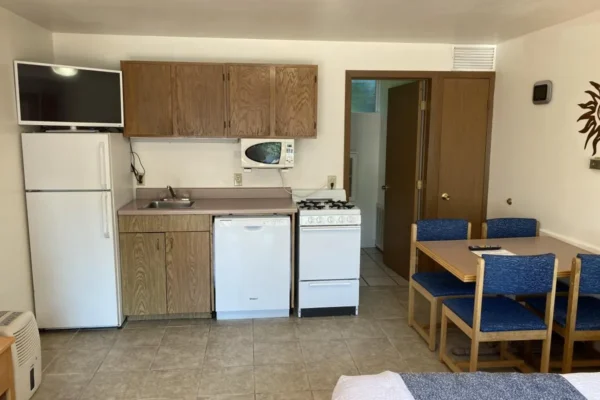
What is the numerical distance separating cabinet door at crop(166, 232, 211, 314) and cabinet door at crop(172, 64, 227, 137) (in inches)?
35.7

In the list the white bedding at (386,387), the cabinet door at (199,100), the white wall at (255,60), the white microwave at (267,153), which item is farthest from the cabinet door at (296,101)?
the white bedding at (386,387)

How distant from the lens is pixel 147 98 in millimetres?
3676

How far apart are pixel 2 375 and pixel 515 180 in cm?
389

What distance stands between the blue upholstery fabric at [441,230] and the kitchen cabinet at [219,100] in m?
1.24

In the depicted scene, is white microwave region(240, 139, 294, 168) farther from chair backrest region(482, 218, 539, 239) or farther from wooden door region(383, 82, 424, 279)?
chair backrest region(482, 218, 539, 239)

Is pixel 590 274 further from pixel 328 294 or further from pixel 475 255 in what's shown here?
pixel 328 294

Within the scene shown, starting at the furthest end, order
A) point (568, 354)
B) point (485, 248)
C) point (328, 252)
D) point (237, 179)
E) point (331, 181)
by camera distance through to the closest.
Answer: point (331, 181)
point (237, 179)
point (328, 252)
point (485, 248)
point (568, 354)

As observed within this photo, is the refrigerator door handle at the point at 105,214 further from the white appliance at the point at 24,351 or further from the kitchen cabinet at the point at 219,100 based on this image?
the white appliance at the point at 24,351

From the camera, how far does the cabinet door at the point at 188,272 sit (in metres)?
3.55

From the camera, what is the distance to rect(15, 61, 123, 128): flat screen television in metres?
3.18

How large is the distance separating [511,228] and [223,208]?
7.55 feet

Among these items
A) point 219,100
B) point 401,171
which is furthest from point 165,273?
point 401,171

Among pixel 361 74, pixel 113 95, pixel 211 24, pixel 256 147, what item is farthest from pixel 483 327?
pixel 113 95

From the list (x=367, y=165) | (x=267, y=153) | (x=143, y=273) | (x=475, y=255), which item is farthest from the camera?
(x=367, y=165)
